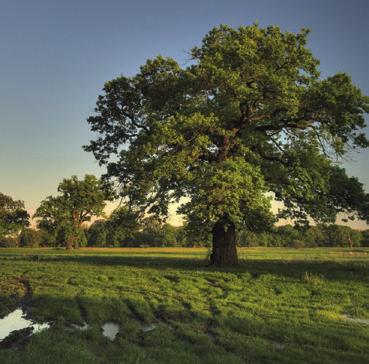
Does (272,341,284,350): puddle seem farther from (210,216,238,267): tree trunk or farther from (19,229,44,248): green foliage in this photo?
(19,229,44,248): green foliage

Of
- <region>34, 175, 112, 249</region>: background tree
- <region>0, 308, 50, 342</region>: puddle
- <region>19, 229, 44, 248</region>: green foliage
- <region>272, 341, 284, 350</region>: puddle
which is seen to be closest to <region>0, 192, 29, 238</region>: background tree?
<region>34, 175, 112, 249</region>: background tree

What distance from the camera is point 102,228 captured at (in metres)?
36.9

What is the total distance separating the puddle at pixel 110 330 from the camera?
12801mm

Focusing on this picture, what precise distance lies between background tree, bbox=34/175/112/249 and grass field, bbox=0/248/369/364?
71.6 meters

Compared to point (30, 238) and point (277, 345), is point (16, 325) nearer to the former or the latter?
point (277, 345)

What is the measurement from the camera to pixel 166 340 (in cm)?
1199

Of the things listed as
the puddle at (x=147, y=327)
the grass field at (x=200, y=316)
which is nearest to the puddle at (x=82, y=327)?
the grass field at (x=200, y=316)

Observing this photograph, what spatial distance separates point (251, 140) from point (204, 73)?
18.8ft

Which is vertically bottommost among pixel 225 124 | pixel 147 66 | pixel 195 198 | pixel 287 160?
pixel 195 198

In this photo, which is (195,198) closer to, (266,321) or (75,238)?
(266,321)

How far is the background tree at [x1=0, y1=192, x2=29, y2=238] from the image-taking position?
Answer: 109 m

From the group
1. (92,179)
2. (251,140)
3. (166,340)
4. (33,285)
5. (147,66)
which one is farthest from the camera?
(92,179)

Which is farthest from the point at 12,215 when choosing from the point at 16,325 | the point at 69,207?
the point at 16,325

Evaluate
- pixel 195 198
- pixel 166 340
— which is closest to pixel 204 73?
pixel 195 198
